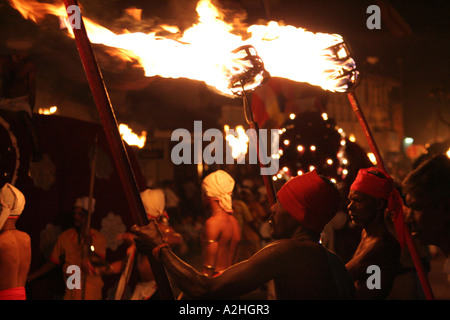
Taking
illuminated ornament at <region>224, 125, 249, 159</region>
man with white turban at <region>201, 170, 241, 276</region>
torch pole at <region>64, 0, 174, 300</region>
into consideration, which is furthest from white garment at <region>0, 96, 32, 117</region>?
illuminated ornament at <region>224, 125, 249, 159</region>

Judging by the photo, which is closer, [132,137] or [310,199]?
[310,199]

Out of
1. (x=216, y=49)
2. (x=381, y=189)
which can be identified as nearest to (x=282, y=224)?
(x=381, y=189)

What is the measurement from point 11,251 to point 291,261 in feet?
11.4

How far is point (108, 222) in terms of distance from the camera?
8.18 metres

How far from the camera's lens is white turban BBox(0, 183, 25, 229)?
210 inches

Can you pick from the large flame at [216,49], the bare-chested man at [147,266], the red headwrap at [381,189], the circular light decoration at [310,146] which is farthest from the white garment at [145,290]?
the red headwrap at [381,189]

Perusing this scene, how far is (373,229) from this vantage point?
433 centimetres

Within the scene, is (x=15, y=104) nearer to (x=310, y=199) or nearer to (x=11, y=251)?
(x=11, y=251)

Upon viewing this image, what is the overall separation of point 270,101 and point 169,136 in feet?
14.0

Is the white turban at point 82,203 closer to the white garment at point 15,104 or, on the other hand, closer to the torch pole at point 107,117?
the white garment at point 15,104

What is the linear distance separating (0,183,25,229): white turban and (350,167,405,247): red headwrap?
11.0 feet

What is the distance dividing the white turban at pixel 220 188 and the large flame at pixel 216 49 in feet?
6.13

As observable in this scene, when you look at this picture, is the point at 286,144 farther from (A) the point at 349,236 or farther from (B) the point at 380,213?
(B) the point at 380,213
